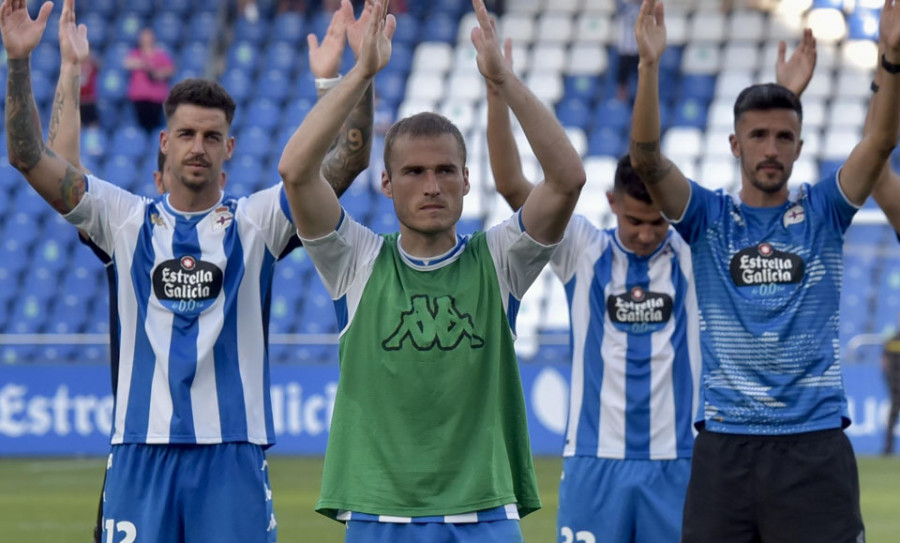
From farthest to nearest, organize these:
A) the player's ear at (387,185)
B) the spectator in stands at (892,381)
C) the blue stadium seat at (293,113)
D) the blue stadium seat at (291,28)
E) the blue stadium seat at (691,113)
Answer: the blue stadium seat at (291,28), the blue stadium seat at (691,113), the blue stadium seat at (293,113), the spectator in stands at (892,381), the player's ear at (387,185)

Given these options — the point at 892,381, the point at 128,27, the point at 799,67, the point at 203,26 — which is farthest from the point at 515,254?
the point at 128,27

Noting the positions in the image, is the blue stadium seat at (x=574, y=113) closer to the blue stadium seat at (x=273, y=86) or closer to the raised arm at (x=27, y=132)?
the blue stadium seat at (x=273, y=86)

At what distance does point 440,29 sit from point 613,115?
10.0 feet

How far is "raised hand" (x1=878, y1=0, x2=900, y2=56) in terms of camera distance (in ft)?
16.0

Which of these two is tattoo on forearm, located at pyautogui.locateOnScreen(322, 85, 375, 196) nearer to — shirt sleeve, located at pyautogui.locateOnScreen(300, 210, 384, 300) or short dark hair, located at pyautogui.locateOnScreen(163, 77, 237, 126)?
short dark hair, located at pyautogui.locateOnScreen(163, 77, 237, 126)

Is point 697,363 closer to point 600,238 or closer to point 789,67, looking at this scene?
point 600,238

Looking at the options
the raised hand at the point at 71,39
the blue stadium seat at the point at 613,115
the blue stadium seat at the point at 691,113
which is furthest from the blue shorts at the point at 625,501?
the blue stadium seat at the point at 691,113

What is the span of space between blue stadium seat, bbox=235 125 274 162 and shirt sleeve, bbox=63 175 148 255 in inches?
542

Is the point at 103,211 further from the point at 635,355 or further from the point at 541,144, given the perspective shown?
the point at 635,355

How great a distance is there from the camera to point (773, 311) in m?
5.07

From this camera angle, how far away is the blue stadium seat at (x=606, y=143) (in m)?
19.4

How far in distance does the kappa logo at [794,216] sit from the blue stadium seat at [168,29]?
1632cm

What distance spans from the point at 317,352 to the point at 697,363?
9.81 meters

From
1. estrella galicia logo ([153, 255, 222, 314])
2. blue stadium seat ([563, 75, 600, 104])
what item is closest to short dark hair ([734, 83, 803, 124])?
estrella galicia logo ([153, 255, 222, 314])
